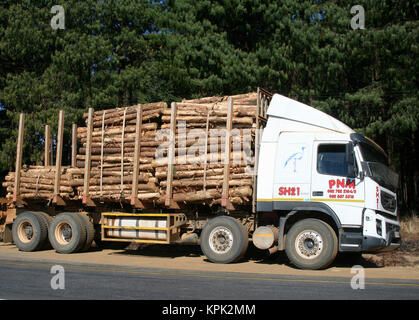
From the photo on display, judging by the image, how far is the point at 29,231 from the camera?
51.5 ft

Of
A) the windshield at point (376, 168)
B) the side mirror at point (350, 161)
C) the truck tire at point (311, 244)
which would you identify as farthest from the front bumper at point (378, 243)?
the side mirror at point (350, 161)

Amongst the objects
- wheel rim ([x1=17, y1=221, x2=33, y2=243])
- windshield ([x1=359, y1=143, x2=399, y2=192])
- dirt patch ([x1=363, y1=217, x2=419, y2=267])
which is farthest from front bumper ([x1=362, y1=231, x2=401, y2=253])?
wheel rim ([x1=17, y1=221, x2=33, y2=243])

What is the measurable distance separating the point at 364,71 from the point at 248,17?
18.8 ft

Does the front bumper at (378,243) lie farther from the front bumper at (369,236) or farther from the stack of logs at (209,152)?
the stack of logs at (209,152)

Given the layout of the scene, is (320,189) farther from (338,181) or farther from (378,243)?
(378,243)

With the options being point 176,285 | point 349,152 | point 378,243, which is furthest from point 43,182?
point 378,243

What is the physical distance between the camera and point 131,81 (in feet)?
85.6

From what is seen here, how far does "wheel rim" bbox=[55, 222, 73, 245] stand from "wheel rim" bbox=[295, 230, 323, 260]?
22.8 ft

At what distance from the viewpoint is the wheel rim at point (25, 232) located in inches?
616

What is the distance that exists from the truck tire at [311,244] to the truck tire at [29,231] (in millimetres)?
7695

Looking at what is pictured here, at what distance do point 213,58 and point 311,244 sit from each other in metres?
11.9

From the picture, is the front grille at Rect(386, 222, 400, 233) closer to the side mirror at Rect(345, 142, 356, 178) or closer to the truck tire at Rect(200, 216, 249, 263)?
the side mirror at Rect(345, 142, 356, 178)
